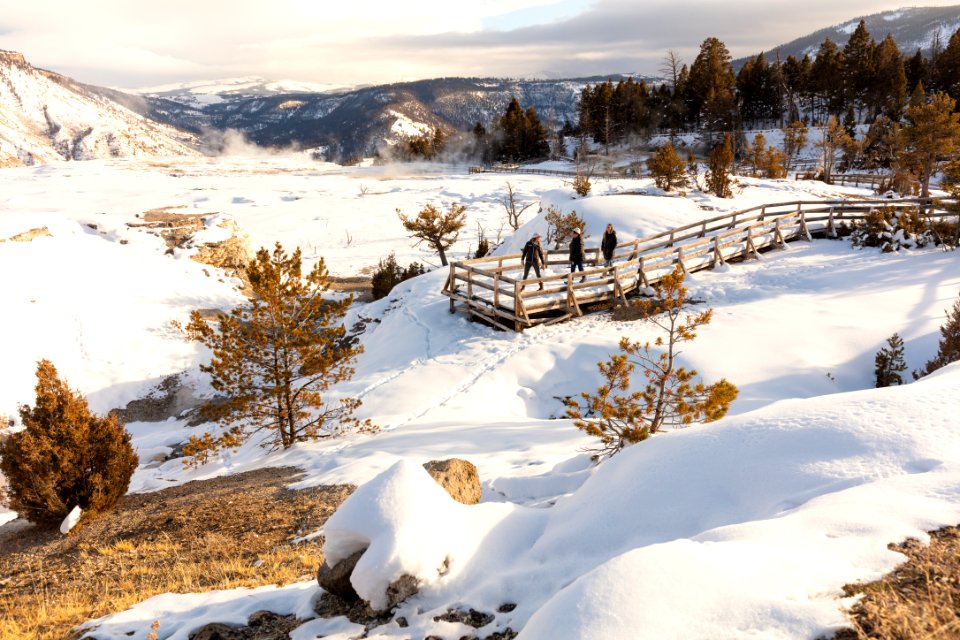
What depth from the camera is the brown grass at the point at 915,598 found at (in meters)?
2.39

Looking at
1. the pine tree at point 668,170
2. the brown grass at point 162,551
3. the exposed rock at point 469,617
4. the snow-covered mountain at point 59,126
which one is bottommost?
the brown grass at point 162,551

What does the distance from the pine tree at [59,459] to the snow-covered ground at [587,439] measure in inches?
79.0

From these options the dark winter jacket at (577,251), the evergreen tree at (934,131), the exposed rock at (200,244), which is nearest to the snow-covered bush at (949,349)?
the dark winter jacket at (577,251)

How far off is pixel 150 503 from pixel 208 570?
13.8ft

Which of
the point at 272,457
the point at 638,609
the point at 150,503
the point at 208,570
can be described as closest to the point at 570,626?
the point at 638,609

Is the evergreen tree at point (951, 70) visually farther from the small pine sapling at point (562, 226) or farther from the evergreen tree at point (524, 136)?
the small pine sapling at point (562, 226)

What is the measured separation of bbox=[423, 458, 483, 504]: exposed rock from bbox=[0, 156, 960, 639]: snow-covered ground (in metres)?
0.60

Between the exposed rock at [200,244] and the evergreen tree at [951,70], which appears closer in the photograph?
the exposed rock at [200,244]

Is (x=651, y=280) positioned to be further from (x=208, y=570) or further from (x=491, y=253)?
(x=208, y=570)

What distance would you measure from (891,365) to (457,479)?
9.84 metres

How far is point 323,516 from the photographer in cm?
760

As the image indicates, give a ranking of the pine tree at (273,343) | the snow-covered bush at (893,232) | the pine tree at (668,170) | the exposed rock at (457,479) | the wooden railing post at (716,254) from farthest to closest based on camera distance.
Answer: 1. the pine tree at (668,170)
2. the wooden railing post at (716,254)
3. the snow-covered bush at (893,232)
4. the pine tree at (273,343)
5. the exposed rock at (457,479)

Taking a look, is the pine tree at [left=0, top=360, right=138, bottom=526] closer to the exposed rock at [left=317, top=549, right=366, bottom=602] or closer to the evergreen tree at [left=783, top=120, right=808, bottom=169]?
the exposed rock at [left=317, top=549, right=366, bottom=602]

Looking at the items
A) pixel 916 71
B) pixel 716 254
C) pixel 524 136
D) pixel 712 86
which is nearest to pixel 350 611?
pixel 716 254
